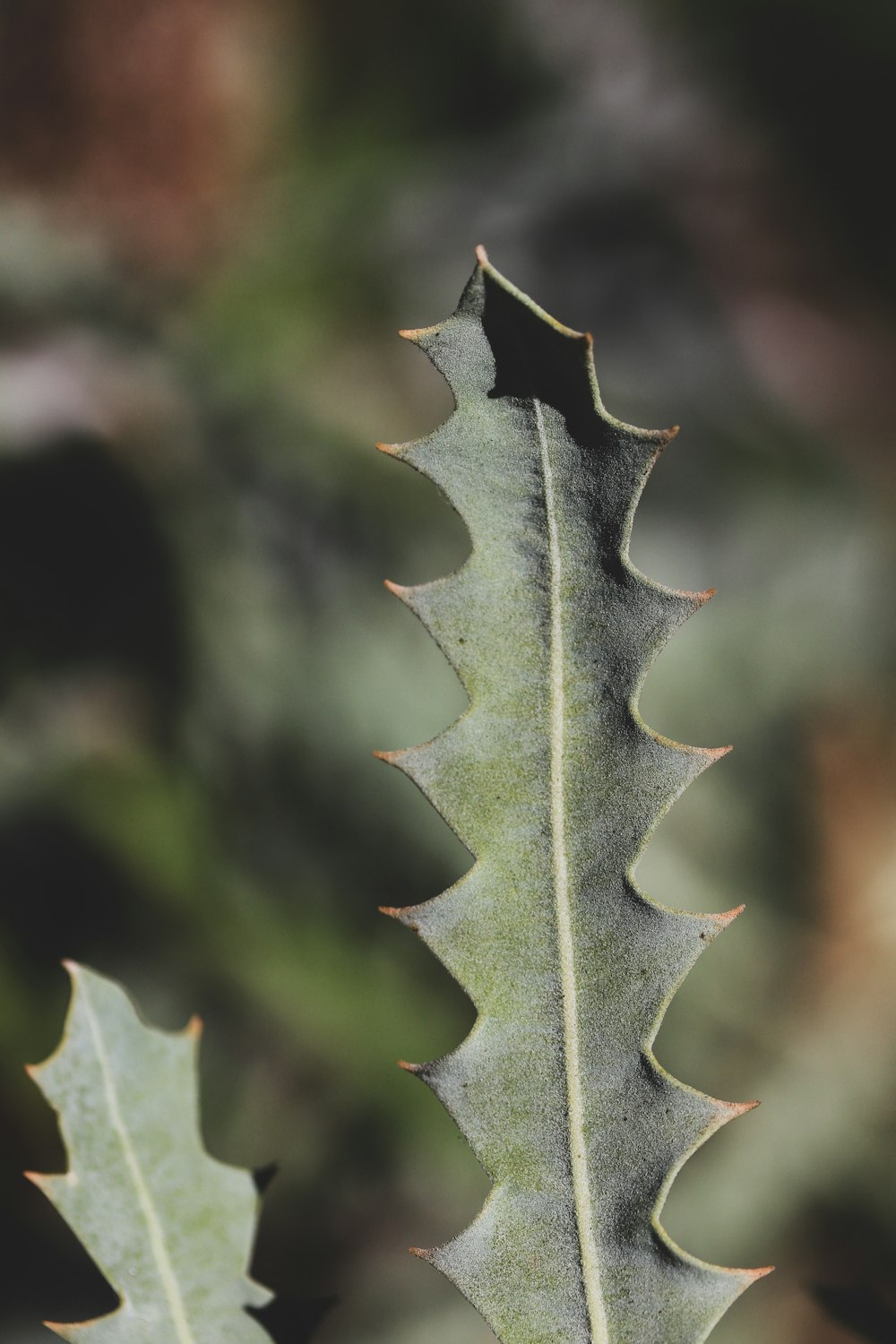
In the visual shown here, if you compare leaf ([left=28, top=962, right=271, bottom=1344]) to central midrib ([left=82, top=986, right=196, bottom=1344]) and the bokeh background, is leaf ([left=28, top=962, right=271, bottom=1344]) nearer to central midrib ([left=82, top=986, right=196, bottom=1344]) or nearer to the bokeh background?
central midrib ([left=82, top=986, right=196, bottom=1344])

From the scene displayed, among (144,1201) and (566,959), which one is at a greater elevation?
(566,959)

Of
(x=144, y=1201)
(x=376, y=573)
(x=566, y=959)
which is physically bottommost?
(x=376, y=573)

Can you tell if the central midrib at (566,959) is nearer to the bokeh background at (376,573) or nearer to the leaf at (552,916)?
the leaf at (552,916)

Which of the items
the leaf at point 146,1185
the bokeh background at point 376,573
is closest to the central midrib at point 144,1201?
the leaf at point 146,1185

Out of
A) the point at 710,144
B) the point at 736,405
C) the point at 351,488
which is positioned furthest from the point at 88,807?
the point at 710,144

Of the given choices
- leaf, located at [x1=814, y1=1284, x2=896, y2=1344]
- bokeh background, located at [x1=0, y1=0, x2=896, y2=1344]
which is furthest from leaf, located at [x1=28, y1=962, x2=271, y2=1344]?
bokeh background, located at [x1=0, y1=0, x2=896, y2=1344]

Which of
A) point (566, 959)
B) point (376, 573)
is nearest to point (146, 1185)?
point (566, 959)

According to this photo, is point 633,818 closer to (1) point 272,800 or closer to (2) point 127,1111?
(2) point 127,1111

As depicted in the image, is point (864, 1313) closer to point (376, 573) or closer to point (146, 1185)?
point (146, 1185)
